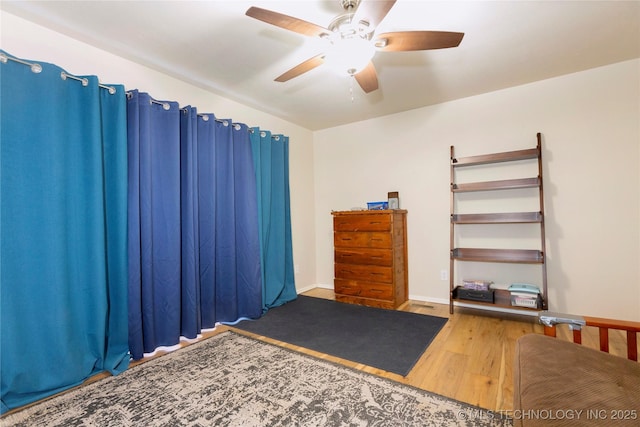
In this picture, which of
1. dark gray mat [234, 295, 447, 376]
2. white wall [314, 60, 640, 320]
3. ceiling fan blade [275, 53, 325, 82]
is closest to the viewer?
ceiling fan blade [275, 53, 325, 82]

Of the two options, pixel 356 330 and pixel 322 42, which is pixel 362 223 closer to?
pixel 356 330

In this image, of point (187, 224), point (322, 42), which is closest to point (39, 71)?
point (187, 224)

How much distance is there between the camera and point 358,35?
1.46 metres

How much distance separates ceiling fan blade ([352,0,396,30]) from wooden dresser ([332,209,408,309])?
2.03 metres

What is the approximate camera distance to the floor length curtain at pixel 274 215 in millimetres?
3184

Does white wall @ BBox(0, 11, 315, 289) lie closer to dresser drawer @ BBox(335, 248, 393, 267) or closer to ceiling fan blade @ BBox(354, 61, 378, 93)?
dresser drawer @ BBox(335, 248, 393, 267)

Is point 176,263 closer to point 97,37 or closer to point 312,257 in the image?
point 97,37

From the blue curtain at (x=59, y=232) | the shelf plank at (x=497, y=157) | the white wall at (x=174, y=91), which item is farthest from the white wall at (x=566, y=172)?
the blue curtain at (x=59, y=232)

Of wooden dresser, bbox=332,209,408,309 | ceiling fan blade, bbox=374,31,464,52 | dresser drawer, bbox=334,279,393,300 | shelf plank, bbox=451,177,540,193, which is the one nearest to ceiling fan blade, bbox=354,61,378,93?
ceiling fan blade, bbox=374,31,464,52

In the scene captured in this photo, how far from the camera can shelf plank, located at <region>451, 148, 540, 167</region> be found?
2678mm

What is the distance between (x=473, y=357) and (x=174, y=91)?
3.27 metres

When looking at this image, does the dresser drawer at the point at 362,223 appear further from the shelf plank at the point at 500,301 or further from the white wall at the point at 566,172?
the shelf plank at the point at 500,301

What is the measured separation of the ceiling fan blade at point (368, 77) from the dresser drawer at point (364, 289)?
6.77 feet

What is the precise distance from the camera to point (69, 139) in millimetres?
1821
